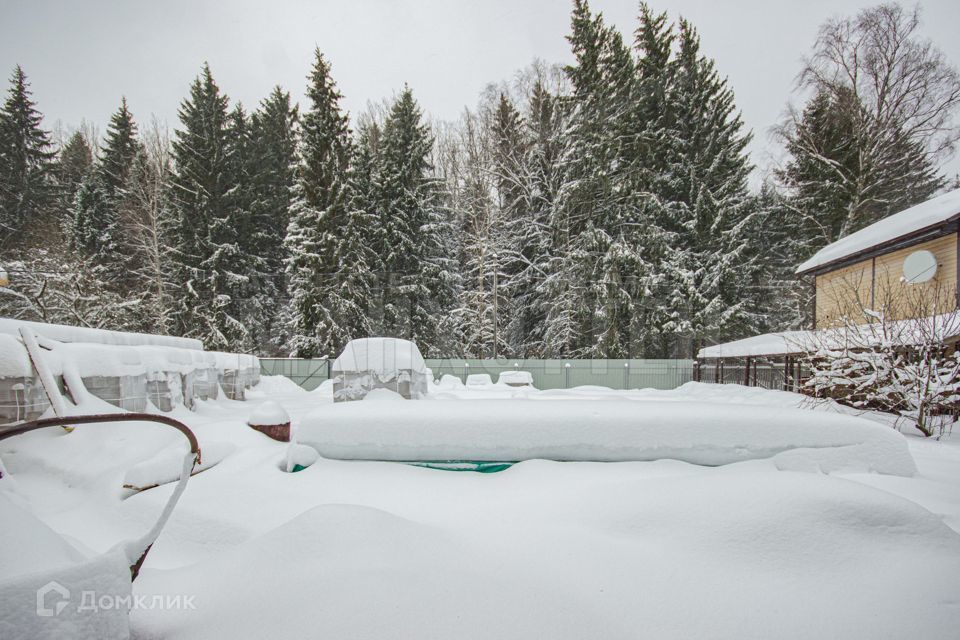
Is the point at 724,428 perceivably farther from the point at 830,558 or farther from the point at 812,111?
the point at 812,111

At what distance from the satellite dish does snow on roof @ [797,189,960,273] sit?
57 cm

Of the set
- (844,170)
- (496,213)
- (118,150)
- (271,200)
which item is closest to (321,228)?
→ (271,200)

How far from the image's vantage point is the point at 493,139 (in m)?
18.5

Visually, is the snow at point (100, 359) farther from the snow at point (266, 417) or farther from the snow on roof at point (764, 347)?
the snow on roof at point (764, 347)

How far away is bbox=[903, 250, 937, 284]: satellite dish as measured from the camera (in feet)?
25.9

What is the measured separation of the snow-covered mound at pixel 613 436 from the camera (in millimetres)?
2730

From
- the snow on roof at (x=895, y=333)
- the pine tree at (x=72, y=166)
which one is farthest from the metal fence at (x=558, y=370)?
the pine tree at (x=72, y=166)

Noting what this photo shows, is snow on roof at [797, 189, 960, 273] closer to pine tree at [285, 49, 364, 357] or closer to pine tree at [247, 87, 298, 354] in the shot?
pine tree at [285, 49, 364, 357]

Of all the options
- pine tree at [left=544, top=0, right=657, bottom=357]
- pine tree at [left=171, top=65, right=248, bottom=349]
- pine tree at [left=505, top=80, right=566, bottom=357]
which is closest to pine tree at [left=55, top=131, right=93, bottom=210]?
pine tree at [left=171, top=65, right=248, bottom=349]

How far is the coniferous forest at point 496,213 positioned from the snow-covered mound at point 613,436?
1277cm

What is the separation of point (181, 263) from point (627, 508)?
20.3 metres

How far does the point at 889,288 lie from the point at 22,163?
32.8m

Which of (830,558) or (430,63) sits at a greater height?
(430,63)

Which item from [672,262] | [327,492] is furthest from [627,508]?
[672,262]
